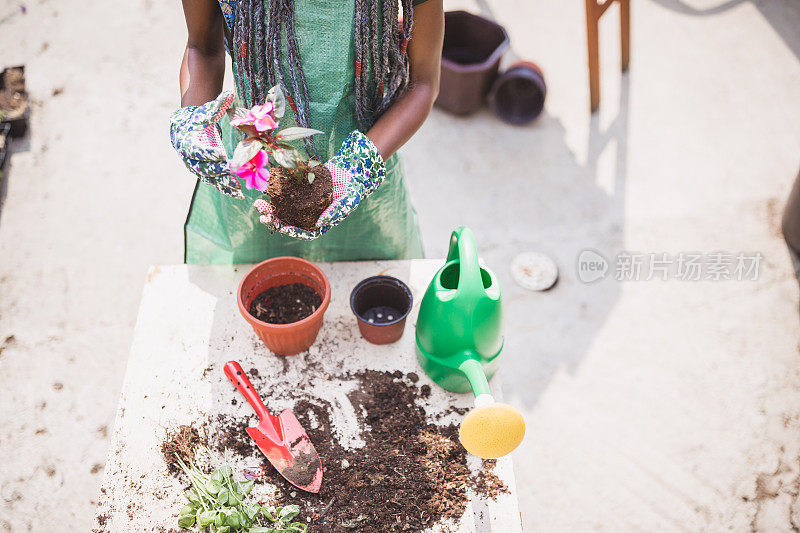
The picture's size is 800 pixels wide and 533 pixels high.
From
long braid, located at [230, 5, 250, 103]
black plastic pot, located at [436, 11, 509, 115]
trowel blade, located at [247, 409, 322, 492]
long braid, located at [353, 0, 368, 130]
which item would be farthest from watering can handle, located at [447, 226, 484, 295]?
Answer: black plastic pot, located at [436, 11, 509, 115]

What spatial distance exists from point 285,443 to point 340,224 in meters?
0.58

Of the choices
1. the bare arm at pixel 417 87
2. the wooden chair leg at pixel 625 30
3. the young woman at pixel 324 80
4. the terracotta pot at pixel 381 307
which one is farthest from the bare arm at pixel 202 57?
the wooden chair leg at pixel 625 30

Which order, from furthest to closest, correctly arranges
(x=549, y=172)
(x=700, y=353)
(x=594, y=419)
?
1. (x=549, y=172)
2. (x=700, y=353)
3. (x=594, y=419)

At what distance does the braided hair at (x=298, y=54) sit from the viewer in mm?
1151

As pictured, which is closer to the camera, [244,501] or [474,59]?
[244,501]

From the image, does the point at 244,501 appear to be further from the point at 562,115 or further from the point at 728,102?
the point at 728,102

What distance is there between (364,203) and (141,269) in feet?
5.07

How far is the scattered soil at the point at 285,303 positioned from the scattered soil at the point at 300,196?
231 millimetres

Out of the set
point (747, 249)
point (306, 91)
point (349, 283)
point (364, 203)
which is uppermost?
point (306, 91)

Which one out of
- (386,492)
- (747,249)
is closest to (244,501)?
(386,492)

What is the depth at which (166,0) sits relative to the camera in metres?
3.57

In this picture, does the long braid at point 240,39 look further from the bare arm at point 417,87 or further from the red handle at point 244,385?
the red handle at point 244,385

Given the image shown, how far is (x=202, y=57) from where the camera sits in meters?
1.33

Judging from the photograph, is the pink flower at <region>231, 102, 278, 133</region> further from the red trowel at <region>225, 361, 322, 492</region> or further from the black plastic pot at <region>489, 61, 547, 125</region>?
the black plastic pot at <region>489, 61, 547, 125</region>
